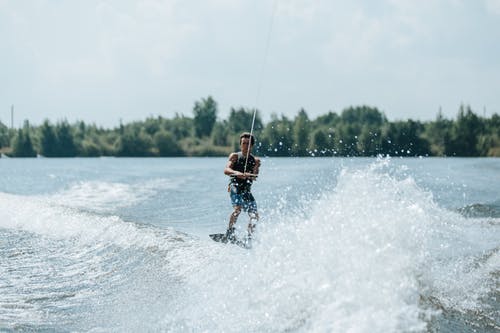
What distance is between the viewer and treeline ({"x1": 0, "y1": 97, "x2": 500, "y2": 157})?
290 feet

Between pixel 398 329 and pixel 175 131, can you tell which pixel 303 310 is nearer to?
pixel 398 329

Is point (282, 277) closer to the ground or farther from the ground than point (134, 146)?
farther from the ground

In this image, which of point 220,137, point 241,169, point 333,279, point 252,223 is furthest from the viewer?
point 220,137

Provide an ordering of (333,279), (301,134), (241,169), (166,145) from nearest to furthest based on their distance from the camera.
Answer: (333,279), (241,169), (301,134), (166,145)

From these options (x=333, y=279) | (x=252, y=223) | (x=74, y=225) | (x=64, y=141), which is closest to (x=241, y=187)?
(x=252, y=223)

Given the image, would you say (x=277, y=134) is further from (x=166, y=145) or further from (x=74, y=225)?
(x=74, y=225)

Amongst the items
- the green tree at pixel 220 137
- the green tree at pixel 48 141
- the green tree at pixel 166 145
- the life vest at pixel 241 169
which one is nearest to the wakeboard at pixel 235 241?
the life vest at pixel 241 169

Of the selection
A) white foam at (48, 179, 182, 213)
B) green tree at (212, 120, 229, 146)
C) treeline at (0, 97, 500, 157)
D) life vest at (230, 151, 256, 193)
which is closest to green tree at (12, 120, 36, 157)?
treeline at (0, 97, 500, 157)

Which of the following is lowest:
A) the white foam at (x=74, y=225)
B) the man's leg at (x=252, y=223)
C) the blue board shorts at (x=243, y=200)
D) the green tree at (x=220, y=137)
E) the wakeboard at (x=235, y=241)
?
the white foam at (x=74, y=225)

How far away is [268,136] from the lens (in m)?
94.3

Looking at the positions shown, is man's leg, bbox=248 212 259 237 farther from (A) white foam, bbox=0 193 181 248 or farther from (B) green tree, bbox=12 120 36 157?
(B) green tree, bbox=12 120 36 157

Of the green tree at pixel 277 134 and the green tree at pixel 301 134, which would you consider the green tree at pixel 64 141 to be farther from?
the green tree at pixel 301 134

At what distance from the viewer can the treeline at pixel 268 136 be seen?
8838 centimetres

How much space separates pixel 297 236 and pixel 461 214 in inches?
348
